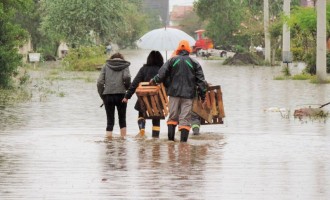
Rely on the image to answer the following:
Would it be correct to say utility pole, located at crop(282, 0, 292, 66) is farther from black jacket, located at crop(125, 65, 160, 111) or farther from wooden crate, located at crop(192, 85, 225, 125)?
black jacket, located at crop(125, 65, 160, 111)

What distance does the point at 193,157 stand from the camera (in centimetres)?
1449

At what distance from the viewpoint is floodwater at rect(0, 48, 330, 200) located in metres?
11.1

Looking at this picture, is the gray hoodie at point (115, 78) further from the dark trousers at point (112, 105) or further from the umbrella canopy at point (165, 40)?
the umbrella canopy at point (165, 40)

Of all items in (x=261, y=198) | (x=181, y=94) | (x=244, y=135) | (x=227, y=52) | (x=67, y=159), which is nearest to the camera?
(x=261, y=198)

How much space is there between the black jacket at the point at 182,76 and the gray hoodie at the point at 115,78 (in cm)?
118

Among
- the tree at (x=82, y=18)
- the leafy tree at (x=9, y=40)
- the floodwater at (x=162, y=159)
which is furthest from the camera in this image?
the tree at (x=82, y=18)

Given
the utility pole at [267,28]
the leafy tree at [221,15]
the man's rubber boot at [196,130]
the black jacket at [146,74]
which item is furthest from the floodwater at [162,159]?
the leafy tree at [221,15]

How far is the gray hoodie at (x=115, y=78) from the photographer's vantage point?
1759cm

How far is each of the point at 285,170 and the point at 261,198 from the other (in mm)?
2484

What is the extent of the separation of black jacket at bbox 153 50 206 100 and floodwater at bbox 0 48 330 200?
2.65 feet

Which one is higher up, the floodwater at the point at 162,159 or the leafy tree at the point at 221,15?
the leafy tree at the point at 221,15

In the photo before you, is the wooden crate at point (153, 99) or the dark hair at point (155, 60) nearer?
the wooden crate at point (153, 99)

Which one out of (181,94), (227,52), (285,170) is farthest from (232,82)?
(227,52)

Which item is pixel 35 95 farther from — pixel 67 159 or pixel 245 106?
pixel 67 159
